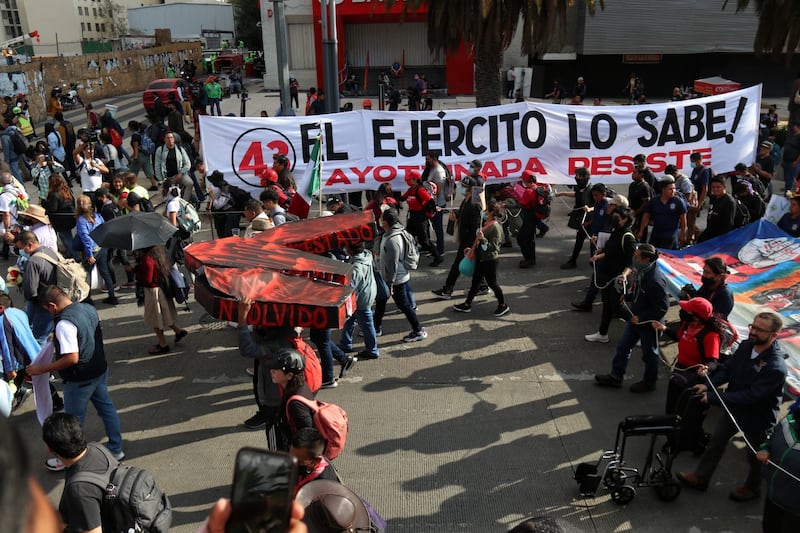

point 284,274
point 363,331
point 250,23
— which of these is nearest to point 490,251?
point 363,331

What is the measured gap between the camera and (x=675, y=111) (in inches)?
453

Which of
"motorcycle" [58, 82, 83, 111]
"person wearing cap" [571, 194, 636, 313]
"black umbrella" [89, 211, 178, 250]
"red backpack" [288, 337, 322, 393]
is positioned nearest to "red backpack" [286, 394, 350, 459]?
"red backpack" [288, 337, 322, 393]

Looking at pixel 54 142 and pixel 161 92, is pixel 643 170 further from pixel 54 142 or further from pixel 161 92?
pixel 161 92

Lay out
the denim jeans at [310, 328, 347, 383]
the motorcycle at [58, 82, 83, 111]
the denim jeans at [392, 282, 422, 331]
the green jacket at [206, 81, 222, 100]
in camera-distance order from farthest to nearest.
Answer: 1. the motorcycle at [58, 82, 83, 111]
2. the green jacket at [206, 81, 222, 100]
3. the denim jeans at [392, 282, 422, 331]
4. the denim jeans at [310, 328, 347, 383]

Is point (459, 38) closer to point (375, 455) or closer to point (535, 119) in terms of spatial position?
point (535, 119)

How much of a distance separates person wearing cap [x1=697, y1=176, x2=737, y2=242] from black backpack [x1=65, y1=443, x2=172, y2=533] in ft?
27.0

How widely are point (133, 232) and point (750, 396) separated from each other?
6367mm

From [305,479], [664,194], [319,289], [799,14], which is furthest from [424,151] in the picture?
[799,14]

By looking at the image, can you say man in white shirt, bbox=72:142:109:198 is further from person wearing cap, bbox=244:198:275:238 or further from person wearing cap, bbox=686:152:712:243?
person wearing cap, bbox=686:152:712:243

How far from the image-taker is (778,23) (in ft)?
56.6

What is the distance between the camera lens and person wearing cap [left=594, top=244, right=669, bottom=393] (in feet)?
21.9

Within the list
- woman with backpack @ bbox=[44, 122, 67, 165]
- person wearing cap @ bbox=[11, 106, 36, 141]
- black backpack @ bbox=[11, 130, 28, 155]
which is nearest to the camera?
black backpack @ bbox=[11, 130, 28, 155]

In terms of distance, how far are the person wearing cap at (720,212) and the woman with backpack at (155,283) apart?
24.1 ft

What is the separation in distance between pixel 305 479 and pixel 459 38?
1276cm
